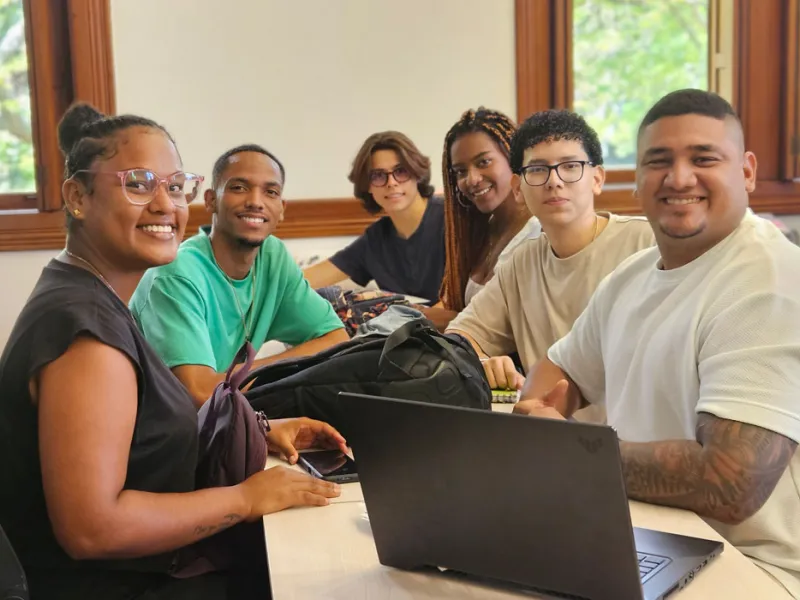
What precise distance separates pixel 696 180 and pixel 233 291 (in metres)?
1.28

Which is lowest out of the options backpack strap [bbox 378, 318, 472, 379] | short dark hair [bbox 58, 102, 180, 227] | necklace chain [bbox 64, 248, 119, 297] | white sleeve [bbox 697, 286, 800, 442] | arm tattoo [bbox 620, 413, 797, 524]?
arm tattoo [bbox 620, 413, 797, 524]

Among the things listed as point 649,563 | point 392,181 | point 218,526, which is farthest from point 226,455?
point 392,181

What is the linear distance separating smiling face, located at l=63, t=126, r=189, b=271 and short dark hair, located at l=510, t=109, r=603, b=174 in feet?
3.69

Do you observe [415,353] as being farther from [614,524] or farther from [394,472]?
[614,524]

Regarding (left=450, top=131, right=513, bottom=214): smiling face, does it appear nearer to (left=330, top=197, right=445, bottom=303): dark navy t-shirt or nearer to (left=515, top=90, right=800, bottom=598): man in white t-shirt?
(left=330, top=197, right=445, bottom=303): dark navy t-shirt

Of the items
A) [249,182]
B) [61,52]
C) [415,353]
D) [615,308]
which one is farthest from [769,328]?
[61,52]

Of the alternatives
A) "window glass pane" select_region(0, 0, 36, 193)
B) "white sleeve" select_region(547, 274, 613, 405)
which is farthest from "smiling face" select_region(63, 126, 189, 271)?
"window glass pane" select_region(0, 0, 36, 193)

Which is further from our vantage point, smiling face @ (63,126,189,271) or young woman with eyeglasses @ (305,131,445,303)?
young woman with eyeglasses @ (305,131,445,303)

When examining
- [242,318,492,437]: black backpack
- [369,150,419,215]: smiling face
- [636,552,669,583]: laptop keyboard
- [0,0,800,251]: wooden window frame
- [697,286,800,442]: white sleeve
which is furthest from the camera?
[0,0,800,251]: wooden window frame

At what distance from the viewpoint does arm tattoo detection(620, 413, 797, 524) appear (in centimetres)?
116

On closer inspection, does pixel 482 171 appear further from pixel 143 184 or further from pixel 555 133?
pixel 143 184

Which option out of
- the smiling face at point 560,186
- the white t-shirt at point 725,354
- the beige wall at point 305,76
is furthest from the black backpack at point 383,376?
the beige wall at point 305,76

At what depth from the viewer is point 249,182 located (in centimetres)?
239

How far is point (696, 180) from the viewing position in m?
1.42
